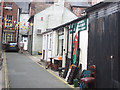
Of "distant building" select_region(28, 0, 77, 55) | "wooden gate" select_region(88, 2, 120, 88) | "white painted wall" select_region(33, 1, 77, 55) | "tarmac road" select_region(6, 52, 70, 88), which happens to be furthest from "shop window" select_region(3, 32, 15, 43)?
"wooden gate" select_region(88, 2, 120, 88)

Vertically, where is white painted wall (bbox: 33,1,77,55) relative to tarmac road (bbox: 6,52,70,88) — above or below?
above

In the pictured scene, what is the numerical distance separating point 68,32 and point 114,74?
5.67 meters

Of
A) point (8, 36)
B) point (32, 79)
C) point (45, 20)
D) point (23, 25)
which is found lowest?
point (32, 79)

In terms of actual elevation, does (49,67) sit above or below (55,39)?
below

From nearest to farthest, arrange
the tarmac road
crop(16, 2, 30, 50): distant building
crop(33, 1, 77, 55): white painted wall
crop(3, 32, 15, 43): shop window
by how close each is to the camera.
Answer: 1. the tarmac road
2. crop(33, 1, 77, 55): white painted wall
3. crop(3, 32, 15, 43): shop window
4. crop(16, 2, 30, 50): distant building

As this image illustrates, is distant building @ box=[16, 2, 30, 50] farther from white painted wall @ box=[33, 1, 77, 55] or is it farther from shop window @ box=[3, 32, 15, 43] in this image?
white painted wall @ box=[33, 1, 77, 55]

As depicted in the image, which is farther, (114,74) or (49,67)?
(49,67)

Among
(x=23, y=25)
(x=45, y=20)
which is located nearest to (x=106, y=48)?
(x=45, y=20)

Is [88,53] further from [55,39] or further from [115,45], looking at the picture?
[55,39]

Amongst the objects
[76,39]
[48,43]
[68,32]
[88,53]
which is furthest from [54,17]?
[88,53]

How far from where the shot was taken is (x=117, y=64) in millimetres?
5402

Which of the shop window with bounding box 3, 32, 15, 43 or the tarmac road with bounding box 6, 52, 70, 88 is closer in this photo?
the tarmac road with bounding box 6, 52, 70, 88

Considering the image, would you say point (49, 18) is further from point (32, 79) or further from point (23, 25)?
point (32, 79)

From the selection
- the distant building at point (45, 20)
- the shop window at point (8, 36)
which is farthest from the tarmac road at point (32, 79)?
the shop window at point (8, 36)
